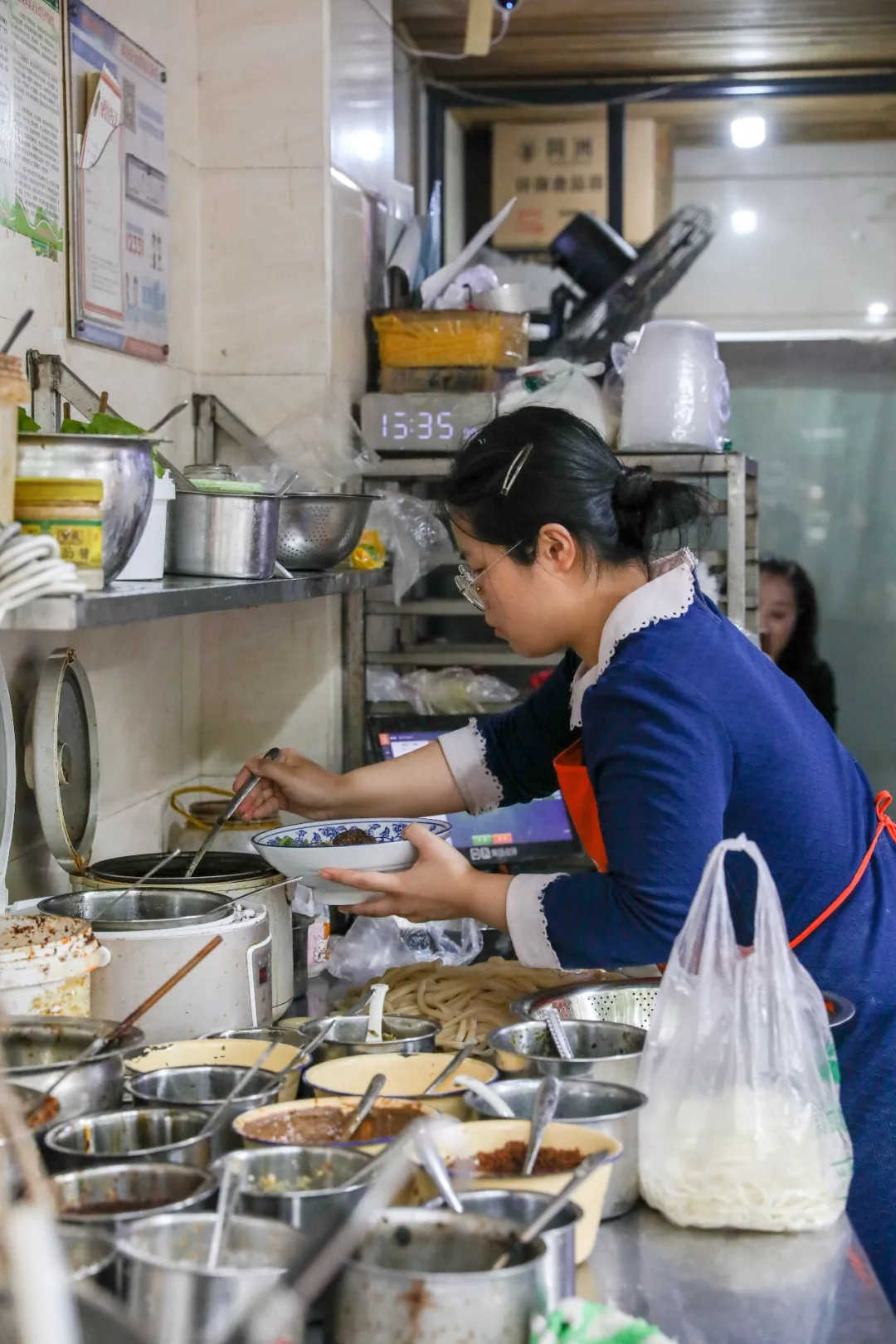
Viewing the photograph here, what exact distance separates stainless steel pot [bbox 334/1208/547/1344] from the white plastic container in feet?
3.13

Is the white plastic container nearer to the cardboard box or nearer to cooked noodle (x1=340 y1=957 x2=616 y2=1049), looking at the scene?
cooked noodle (x1=340 y1=957 x2=616 y2=1049)

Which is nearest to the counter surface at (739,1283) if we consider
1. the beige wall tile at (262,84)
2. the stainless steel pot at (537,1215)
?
the stainless steel pot at (537,1215)

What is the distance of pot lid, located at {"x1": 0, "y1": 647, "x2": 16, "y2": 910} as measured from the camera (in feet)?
6.84

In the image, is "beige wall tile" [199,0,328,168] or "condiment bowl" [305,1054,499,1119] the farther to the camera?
"beige wall tile" [199,0,328,168]

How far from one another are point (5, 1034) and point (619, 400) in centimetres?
231

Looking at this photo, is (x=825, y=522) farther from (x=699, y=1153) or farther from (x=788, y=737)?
(x=699, y=1153)

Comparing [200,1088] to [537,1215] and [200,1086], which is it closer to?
[200,1086]

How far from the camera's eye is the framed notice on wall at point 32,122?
2.13 metres

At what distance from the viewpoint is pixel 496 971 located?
91.5 inches

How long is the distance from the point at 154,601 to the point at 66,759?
0.74 metres

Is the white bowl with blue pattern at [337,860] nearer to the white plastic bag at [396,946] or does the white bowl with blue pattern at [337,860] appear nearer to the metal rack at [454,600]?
the white plastic bag at [396,946]

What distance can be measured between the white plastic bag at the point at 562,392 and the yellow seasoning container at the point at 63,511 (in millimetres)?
1828

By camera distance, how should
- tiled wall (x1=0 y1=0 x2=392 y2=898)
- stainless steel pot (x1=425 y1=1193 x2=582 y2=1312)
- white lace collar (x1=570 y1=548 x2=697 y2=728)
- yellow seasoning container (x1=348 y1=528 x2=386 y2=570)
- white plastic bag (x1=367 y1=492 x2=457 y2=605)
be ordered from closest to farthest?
1. stainless steel pot (x1=425 y1=1193 x2=582 y2=1312)
2. white lace collar (x1=570 y1=548 x2=697 y2=728)
3. tiled wall (x1=0 y1=0 x2=392 y2=898)
4. yellow seasoning container (x1=348 y1=528 x2=386 y2=570)
5. white plastic bag (x1=367 y1=492 x2=457 y2=605)

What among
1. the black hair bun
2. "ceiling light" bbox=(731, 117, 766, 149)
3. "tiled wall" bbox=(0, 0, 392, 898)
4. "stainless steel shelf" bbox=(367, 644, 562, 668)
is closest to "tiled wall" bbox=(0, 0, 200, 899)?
"tiled wall" bbox=(0, 0, 392, 898)
